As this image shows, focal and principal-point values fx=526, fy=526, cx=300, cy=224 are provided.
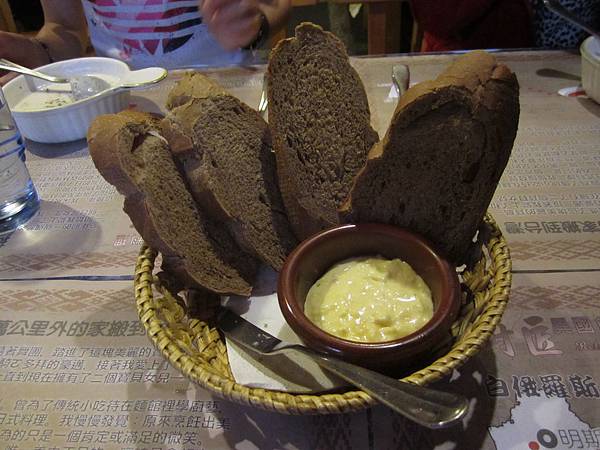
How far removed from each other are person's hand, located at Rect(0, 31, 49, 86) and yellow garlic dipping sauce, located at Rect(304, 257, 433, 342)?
1.45 metres

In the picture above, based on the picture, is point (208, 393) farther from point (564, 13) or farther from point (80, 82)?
point (564, 13)

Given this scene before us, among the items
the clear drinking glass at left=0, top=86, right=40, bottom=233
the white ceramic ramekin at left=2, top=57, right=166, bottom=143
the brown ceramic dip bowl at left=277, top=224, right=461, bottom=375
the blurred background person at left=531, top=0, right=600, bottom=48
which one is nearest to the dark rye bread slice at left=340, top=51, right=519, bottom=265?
the brown ceramic dip bowl at left=277, top=224, right=461, bottom=375

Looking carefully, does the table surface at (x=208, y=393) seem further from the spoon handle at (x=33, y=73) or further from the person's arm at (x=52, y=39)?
the person's arm at (x=52, y=39)

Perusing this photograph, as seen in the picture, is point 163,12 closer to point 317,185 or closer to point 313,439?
point 317,185

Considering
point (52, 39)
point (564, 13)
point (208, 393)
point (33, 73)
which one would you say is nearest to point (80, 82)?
point (33, 73)

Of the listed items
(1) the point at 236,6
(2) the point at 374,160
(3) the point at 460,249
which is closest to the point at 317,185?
(2) the point at 374,160

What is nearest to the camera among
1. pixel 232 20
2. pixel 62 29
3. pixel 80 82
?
pixel 80 82

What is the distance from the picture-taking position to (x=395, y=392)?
0.61 meters

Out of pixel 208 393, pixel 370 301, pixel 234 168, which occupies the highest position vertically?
pixel 234 168

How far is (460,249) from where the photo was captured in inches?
34.9

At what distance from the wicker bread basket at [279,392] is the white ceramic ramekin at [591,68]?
78cm

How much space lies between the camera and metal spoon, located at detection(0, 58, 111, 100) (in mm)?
1492

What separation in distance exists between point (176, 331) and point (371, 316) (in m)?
0.29

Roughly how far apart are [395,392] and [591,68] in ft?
3.97
